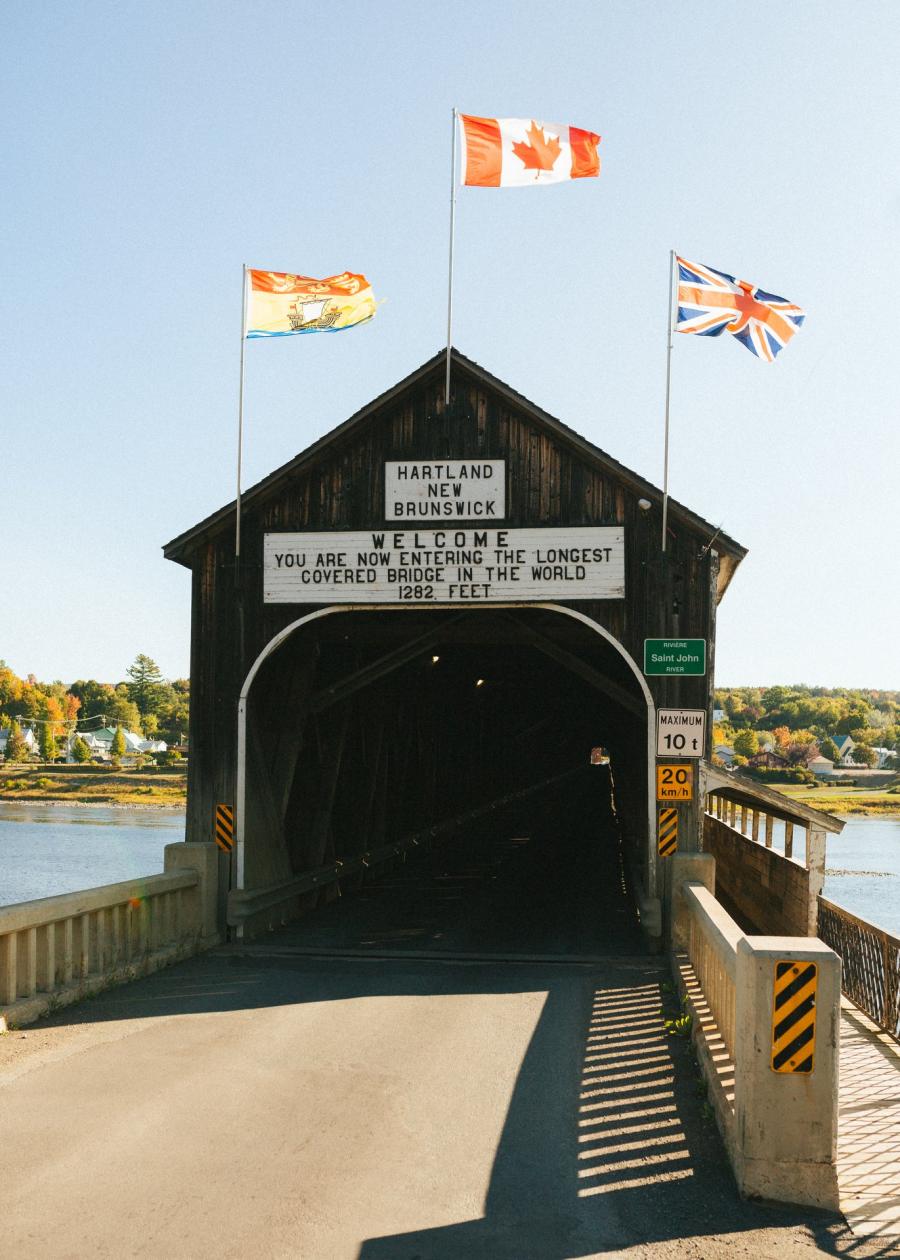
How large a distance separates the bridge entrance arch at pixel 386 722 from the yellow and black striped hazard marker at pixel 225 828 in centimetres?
18

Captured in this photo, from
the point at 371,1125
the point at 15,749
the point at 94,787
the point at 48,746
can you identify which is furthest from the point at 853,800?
the point at 48,746

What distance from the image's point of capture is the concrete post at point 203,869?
46.6ft

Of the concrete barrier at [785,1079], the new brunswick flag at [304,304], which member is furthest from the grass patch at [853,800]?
the concrete barrier at [785,1079]

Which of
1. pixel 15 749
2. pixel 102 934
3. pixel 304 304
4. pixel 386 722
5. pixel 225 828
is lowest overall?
pixel 15 749

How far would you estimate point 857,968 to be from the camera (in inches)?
698

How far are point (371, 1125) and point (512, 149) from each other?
13.3 metres

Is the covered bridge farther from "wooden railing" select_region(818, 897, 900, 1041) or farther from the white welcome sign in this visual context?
"wooden railing" select_region(818, 897, 900, 1041)

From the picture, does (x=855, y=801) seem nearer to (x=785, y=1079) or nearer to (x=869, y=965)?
(x=869, y=965)

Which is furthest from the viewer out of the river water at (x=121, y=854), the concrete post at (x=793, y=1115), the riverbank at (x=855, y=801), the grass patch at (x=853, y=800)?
the grass patch at (x=853, y=800)

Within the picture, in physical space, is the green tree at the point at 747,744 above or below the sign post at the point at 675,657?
below

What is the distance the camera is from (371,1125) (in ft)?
24.5

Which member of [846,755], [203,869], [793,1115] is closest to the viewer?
[793,1115]

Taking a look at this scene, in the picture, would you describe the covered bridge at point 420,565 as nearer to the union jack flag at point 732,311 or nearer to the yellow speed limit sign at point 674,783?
the yellow speed limit sign at point 674,783

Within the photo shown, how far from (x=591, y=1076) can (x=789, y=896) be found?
580 inches
